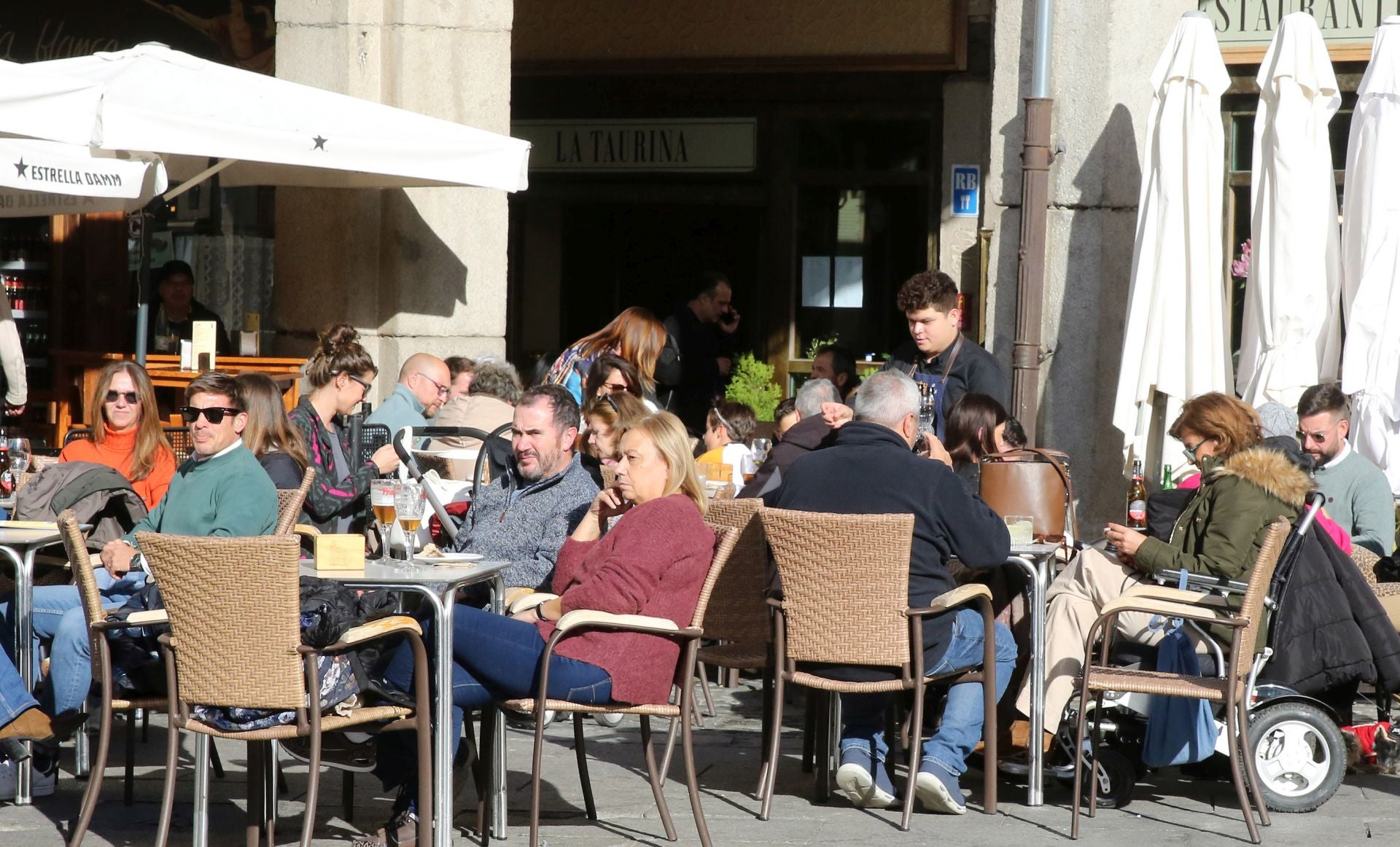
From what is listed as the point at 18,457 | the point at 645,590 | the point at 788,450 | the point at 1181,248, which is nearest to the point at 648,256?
the point at 1181,248

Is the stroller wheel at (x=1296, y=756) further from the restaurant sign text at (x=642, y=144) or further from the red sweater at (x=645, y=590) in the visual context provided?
the restaurant sign text at (x=642, y=144)

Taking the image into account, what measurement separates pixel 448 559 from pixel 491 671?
54 cm

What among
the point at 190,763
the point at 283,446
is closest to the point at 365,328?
the point at 283,446

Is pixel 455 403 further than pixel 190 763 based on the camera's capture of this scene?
Yes

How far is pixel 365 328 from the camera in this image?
382 inches

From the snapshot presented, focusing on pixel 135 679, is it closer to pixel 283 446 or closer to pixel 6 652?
pixel 6 652

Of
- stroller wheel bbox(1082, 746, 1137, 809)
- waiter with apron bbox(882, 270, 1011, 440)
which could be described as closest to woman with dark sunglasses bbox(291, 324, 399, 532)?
waiter with apron bbox(882, 270, 1011, 440)

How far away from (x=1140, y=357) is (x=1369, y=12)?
295 centimetres

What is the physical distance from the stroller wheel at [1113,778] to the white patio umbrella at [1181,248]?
3004 mm

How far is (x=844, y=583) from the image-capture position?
5656 mm

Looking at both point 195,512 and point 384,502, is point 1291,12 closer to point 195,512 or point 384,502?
point 384,502

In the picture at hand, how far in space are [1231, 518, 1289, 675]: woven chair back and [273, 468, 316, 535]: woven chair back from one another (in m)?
3.00

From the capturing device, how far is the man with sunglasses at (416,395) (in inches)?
344

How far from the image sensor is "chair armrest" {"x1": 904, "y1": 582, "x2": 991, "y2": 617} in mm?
5621
